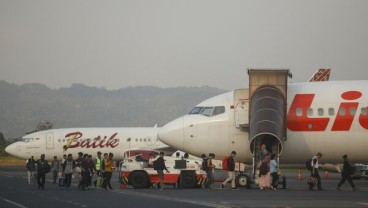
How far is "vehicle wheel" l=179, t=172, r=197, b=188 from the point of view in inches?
1588

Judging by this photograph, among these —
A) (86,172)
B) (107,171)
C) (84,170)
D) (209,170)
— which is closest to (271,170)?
(209,170)

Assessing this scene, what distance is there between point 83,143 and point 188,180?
40029 mm

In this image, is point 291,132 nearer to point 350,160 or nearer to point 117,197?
point 350,160

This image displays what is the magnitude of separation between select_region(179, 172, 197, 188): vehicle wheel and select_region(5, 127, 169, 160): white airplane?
37991 millimetres

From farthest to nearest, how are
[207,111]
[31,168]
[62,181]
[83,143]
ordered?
1. [83,143]
2. [31,168]
3. [62,181]
4. [207,111]

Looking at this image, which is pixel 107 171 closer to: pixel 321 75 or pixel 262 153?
pixel 262 153

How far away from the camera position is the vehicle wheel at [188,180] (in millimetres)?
40344

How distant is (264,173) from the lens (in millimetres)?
38250

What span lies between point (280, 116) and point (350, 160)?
4.34m

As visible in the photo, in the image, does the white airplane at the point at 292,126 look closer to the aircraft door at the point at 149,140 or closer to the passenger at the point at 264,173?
the passenger at the point at 264,173

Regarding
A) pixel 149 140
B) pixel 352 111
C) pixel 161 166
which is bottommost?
pixel 161 166

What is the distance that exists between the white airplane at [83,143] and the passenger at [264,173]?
131 ft

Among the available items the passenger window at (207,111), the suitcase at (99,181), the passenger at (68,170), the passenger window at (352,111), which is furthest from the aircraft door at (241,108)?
the passenger at (68,170)

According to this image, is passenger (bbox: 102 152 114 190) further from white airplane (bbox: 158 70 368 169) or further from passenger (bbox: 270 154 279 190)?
passenger (bbox: 270 154 279 190)
